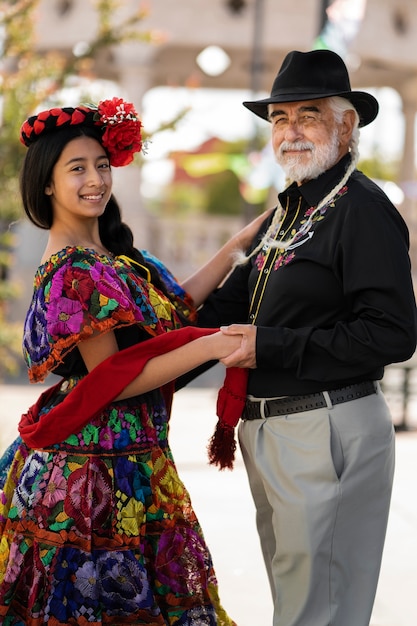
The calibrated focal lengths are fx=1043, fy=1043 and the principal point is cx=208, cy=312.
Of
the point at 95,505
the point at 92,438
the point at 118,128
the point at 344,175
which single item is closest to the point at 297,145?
the point at 344,175

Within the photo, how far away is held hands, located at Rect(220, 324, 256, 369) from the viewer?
3.47 m

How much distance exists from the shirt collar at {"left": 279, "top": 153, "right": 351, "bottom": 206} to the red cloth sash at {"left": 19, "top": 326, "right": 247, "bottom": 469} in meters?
0.57

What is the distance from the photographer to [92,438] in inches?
139

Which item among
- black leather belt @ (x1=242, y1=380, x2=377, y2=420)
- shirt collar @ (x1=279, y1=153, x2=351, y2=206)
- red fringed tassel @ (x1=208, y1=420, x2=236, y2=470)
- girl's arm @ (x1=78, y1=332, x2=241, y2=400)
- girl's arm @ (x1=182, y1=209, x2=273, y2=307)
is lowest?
red fringed tassel @ (x1=208, y1=420, x2=236, y2=470)

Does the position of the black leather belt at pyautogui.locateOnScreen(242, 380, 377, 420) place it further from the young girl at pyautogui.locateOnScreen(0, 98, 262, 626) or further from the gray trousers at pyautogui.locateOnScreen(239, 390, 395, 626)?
the young girl at pyautogui.locateOnScreen(0, 98, 262, 626)

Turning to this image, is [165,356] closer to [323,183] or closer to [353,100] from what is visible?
[323,183]

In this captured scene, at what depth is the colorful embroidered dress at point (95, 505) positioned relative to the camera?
345 cm

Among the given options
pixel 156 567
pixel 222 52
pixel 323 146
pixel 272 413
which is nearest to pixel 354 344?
pixel 272 413

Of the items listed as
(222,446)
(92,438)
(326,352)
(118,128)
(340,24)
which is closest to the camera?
(326,352)

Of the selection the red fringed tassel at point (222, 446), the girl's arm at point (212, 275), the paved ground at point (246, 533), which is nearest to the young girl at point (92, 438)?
the red fringed tassel at point (222, 446)

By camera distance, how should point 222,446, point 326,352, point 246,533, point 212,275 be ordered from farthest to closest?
point 246,533
point 212,275
point 222,446
point 326,352

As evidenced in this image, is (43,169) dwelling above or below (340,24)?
below

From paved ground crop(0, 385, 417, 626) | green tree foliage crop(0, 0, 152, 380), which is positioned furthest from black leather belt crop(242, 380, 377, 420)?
green tree foliage crop(0, 0, 152, 380)

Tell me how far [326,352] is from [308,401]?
0.74 ft
